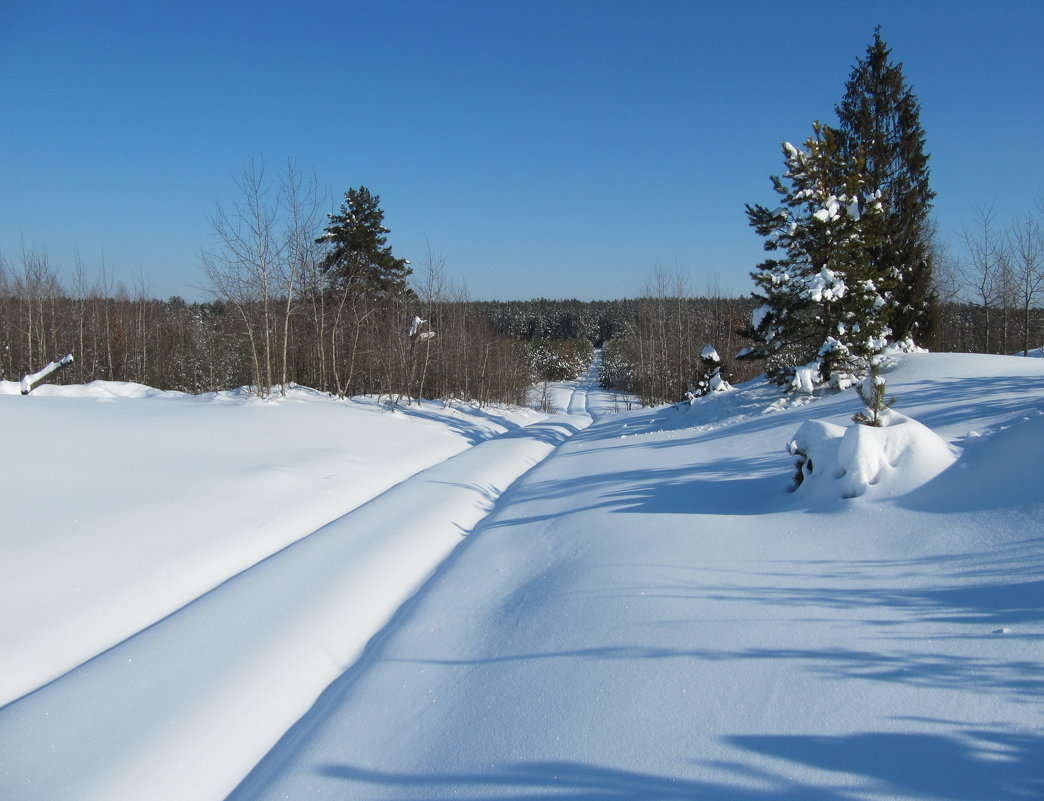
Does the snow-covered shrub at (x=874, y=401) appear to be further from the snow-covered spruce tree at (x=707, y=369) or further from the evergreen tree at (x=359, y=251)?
the evergreen tree at (x=359, y=251)

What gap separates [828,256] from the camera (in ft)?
52.8

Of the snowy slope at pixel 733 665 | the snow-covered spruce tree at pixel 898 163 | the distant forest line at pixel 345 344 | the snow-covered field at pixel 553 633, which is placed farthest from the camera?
the distant forest line at pixel 345 344

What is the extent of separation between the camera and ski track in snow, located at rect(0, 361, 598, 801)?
3.71 m

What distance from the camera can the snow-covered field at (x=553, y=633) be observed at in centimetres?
297

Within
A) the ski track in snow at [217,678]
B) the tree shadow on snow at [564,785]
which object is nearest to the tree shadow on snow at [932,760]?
the tree shadow on snow at [564,785]

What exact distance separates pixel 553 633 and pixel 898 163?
24794 millimetres

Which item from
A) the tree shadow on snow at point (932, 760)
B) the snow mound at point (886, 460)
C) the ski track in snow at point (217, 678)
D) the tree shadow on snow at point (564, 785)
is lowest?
the ski track in snow at point (217, 678)

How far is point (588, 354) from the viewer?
103m

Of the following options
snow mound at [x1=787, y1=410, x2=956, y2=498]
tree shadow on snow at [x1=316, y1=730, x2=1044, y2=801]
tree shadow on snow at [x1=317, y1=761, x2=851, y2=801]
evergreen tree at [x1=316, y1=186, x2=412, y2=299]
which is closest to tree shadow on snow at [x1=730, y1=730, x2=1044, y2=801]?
tree shadow on snow at [x1=316, y1=730, x2=1044, y2=801]

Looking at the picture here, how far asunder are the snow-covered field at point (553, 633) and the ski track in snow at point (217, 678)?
2 centimetres

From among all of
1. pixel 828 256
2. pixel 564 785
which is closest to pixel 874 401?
pixel 564 785

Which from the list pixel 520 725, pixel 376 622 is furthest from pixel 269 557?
pixel 520 725

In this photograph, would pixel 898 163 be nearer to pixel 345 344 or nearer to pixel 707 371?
pixel 707 371

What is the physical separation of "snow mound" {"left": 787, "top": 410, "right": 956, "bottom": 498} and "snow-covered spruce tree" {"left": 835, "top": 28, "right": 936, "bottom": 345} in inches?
709
